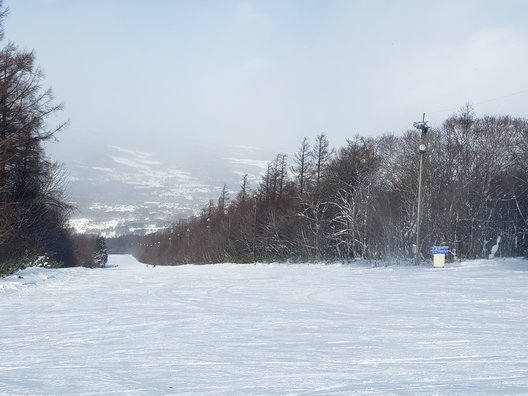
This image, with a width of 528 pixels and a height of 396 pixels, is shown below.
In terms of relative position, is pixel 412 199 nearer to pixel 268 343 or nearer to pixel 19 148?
pixel 19 148

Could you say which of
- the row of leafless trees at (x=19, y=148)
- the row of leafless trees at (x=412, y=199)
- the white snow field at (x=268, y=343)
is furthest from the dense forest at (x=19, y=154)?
the row of leafless trees at (x=412, y=199)

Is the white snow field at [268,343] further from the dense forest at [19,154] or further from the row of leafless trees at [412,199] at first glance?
the row of leafless trees at [412,199]

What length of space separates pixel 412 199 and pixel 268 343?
35.3 metres

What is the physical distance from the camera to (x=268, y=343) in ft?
29.3

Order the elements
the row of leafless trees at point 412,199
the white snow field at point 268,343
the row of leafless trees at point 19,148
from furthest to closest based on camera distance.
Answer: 1. the row of leafless trees at point 412,199
2. the row of leafless trees at point 19,148
3. the white snow field at point 268,343

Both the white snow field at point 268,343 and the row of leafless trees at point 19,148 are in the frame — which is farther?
the row of leafless trees at point 19,148

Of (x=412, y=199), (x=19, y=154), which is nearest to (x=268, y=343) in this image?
(x=19, y=154)

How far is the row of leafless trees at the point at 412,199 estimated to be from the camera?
133ft

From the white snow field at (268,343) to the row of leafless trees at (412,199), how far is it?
2431 centimetres

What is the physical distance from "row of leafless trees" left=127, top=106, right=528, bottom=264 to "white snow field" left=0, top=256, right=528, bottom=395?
24.3 metres

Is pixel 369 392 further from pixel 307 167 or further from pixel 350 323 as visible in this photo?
pixel 307 167

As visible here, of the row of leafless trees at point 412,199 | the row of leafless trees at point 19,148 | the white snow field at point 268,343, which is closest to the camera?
the white snow field at point 268,343

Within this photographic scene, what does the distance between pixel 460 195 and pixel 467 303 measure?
27.8 m

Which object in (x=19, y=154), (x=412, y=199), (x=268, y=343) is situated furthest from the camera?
(x=412, y=199)
